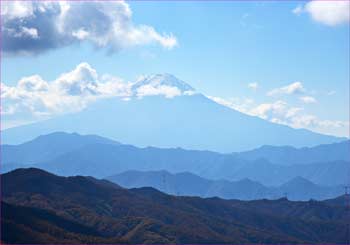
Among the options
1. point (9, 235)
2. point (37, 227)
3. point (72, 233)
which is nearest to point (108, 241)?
point (72, 233)

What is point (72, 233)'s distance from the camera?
17775 centimetres

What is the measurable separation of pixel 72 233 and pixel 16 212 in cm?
1918

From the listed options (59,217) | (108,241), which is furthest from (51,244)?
(59,217)

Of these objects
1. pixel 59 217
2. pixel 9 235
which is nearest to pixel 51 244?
pixel 9 235

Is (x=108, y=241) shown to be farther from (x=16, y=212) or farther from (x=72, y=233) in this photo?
(x=16, y=212)

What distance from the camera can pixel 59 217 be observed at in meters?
194

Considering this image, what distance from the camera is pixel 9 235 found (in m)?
153

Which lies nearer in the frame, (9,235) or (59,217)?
(9,235)

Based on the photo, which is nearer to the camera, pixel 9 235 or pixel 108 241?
pixel 9 235

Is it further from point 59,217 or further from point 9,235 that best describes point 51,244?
point 59,217

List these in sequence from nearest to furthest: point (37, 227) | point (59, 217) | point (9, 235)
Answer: point (9, 235), point (37, 227), point (59, 217)

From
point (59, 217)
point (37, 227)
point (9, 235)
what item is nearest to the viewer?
point (9, 235)

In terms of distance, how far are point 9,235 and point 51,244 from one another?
11798mm

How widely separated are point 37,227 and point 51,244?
17.6 meters
